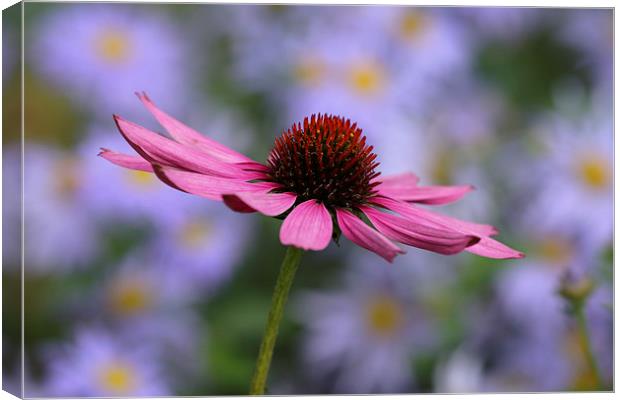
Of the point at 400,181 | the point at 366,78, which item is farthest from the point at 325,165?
the point at 366,78

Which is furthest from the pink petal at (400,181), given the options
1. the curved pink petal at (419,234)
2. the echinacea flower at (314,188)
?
the curved pink petal at (419,234)

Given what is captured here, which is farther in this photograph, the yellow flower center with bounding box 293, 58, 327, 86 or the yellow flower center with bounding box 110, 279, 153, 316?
the yellow flower center with bounding box 293, 58, 327, 86

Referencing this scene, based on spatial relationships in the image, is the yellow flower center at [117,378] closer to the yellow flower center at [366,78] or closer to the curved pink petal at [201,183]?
the yellow flower center at [366,78]

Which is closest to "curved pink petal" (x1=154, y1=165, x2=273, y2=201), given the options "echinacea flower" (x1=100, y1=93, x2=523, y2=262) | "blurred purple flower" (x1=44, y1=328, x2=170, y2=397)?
"echinacea flower" (x1=100, y1=93, x2=523, y2=262)

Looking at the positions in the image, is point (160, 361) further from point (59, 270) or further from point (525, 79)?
point (525, 79)

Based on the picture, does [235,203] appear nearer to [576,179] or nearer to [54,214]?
[54,214]

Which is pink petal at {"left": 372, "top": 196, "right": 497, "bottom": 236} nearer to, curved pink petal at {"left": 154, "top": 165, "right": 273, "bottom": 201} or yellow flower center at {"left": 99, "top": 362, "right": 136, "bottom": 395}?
curved pink petal at {"left": 154, "top": 165, "right": 273, "bottom": 201}
